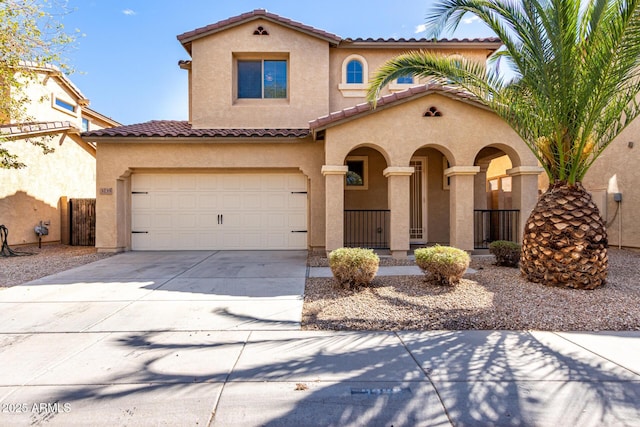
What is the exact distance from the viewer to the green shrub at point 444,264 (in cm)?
637

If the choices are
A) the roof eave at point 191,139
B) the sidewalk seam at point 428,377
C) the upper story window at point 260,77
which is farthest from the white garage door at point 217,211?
the sidewalk seam at point 428,377

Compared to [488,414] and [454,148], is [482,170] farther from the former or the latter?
[488,414]

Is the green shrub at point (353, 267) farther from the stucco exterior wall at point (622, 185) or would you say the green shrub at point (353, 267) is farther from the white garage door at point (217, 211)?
the stucco exterior wall at point (622, 185)

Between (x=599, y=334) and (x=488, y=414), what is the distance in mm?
2801

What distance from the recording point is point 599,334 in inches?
176

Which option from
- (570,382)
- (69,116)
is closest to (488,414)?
(570,382)

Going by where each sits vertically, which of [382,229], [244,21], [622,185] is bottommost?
[382,229]

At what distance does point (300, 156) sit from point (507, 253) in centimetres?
661

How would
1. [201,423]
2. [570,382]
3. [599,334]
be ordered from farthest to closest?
[599,334], [570,382], [201,423]

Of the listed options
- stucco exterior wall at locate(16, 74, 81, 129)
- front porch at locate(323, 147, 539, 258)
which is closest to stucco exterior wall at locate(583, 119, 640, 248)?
front porch at locate(323, 147, 539, 258)

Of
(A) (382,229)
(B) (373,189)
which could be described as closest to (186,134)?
(B) (373,189)

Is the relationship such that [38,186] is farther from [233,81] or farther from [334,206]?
[334,206]

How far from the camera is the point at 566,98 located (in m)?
6.28

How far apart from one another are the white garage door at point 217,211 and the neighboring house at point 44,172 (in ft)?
14.0
